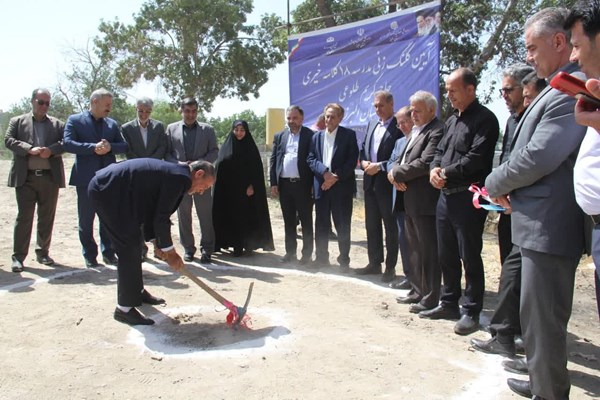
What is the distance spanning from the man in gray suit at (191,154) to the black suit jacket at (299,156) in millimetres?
789

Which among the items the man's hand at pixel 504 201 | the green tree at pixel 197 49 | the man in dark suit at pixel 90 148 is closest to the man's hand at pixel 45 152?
the man in dark suit at pixel 90 148

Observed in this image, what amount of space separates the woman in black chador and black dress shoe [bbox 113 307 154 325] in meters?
2.84

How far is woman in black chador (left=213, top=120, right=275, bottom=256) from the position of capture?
7.25 metres

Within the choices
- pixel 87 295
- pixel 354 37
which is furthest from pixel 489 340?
pixel 354 37

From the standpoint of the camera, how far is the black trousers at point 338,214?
6.38 meters

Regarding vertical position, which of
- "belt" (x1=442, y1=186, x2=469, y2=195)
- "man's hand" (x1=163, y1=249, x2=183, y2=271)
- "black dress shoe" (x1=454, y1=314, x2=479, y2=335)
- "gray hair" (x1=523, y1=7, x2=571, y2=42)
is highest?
"gray hair" (x1=523, y1=7, x2=571, y2=42)

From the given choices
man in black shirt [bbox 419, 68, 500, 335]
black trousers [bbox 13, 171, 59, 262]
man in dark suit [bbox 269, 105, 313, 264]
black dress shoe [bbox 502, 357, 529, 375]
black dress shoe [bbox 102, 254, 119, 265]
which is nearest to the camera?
black dress shoe [bbox 502, 357, 529, 375]

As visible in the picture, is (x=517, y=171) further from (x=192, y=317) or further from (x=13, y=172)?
(x=13, y=172)

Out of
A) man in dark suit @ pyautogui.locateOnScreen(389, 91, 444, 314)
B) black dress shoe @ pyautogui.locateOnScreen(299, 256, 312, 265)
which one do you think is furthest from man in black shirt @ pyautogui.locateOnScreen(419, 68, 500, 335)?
black dress shoe @ pyautogui.locateOnScreen(299, 256, 312, 265)

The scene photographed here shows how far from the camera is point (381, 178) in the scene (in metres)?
5.82

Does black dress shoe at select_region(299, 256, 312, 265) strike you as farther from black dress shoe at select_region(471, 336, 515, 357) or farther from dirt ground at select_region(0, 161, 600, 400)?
black dress shoe at select_region(471, 336, 515, 357)

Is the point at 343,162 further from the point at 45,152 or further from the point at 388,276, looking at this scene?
the point at 45,152

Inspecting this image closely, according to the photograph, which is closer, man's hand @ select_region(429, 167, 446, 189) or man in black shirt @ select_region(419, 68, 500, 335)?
man in black shirt @ select_region(419, 68, 500, 335)

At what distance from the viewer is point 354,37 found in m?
10.0
